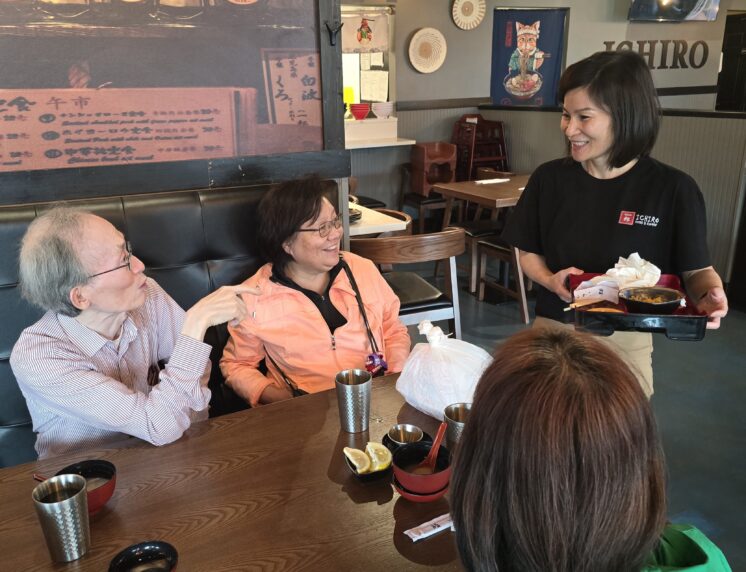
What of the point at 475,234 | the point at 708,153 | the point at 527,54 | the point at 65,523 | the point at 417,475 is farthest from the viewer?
the point at 527,54

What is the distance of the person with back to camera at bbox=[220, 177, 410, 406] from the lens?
185 centimetres

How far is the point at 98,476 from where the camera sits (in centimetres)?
115

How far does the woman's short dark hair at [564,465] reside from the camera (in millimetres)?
619

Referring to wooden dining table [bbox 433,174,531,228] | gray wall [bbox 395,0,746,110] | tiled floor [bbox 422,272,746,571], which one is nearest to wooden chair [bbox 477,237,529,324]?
tiled floor [bbox 422,272,746,571]

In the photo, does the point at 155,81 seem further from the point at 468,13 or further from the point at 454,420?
the point at 468,13

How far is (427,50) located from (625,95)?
5.30 metres

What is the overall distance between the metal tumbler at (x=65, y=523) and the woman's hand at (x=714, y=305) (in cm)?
149

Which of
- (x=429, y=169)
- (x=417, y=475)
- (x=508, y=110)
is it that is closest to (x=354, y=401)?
(x=417, y=475)

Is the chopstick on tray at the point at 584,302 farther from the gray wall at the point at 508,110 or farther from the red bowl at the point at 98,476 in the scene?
the gray wall at the point at 508,110

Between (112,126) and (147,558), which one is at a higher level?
(112,126)

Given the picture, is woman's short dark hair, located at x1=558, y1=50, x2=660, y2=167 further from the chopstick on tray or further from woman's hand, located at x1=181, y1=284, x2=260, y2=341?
woman's hand, located at x1=181, y1=284, x2=260, y2=341

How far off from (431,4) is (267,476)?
6.29 metres

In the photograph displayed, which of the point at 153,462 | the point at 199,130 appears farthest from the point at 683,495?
the point at 199,130

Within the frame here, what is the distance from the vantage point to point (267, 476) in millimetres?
1196
